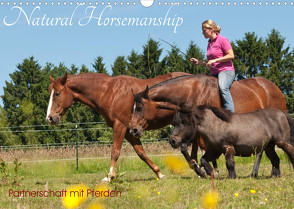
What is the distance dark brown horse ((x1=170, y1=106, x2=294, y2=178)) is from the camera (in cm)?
638

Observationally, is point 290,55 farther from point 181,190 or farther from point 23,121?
point 181,190

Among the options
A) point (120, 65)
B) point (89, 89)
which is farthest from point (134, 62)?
point (89, 89)

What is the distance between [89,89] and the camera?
8.29 m

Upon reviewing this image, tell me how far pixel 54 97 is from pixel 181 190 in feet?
12.5

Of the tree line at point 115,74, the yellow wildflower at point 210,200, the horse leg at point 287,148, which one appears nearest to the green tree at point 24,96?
the tree line at point 115,74

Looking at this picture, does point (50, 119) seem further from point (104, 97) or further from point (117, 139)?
point (117, 139)

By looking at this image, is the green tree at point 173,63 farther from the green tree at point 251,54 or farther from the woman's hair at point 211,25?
the woman's hair at point 211,25

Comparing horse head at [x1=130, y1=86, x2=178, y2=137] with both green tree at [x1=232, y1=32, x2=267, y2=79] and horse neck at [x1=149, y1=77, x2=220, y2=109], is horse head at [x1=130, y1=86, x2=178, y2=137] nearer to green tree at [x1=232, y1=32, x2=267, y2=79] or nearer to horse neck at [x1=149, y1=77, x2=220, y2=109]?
horse neck at [x1=149, y1=77, x2=220, y2=109]

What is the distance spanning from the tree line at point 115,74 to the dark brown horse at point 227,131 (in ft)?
66.5

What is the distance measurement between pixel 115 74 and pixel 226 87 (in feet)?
81.6

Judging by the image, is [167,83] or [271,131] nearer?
[271,131]

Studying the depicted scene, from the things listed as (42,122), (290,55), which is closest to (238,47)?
(290,55)

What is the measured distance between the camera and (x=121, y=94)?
26.9ft

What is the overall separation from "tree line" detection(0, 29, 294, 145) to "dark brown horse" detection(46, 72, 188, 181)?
61.2ft
